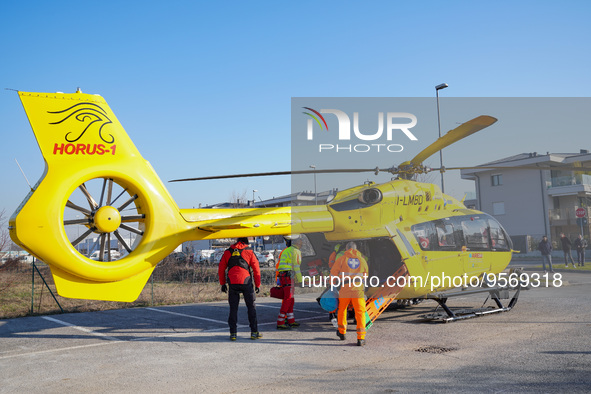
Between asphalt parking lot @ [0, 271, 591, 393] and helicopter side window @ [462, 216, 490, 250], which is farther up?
helicopter side window @ [462, 216, 490, 250]

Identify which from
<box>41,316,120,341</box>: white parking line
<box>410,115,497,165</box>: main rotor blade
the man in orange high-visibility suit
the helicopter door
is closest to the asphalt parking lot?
<box>41,316,120,341</box>: white parking line

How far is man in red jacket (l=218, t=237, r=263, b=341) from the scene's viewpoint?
315 inches

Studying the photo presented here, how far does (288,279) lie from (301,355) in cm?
253

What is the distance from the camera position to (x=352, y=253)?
315 inches

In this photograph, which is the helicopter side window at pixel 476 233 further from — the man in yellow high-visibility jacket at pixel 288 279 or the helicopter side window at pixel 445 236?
the man in yellow high-visibility jacket at pixel 288 279

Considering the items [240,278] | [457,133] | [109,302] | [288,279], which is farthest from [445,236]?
[109,302]

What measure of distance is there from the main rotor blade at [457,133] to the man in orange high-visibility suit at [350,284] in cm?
251

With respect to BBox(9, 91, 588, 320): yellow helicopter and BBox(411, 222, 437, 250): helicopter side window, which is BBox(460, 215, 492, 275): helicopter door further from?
BBox(411, 222, 437, 250): helicopter side window

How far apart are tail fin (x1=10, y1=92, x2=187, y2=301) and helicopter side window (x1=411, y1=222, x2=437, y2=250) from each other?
455 cm

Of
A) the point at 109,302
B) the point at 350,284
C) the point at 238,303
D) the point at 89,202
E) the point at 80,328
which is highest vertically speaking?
the point at 89,202

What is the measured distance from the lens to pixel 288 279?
29.9ft

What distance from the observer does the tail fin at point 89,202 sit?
6.45 m

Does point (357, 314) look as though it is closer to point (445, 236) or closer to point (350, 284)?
point (350, 284)

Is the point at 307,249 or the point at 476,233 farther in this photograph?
the point at 307,249
